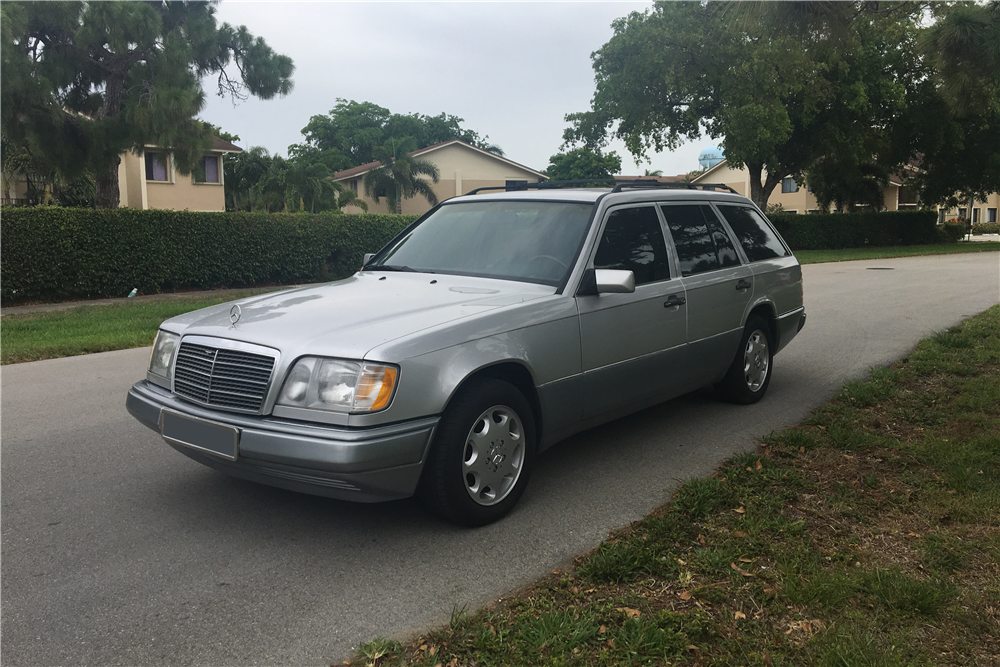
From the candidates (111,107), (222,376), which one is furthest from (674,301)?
(111,107)

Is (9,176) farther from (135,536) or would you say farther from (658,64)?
(135,536)

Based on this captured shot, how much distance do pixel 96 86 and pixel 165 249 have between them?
492 cm

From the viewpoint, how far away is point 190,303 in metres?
15.6

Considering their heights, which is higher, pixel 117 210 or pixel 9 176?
pixel 9 176

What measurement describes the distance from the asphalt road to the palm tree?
4575cm

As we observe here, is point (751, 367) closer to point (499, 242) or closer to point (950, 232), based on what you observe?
point (499, 242)

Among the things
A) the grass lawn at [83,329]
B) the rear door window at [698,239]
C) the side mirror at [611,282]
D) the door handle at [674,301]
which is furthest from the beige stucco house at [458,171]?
the side mirror at [611,282]

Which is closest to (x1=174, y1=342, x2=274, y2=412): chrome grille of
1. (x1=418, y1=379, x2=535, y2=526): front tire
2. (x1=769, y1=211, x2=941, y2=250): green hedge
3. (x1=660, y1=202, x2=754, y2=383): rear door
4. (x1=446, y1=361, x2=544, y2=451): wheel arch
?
(x1=418, y1=379, x2=535, y2=526): front tire

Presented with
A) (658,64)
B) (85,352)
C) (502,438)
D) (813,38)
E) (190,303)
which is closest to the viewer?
(502,438)

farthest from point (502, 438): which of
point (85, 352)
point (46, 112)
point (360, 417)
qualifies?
point (46, 112)

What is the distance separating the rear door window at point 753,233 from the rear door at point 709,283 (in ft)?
0.70

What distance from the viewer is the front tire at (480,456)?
396 centimetres

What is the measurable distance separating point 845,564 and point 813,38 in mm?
5196

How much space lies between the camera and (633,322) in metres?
5.18
